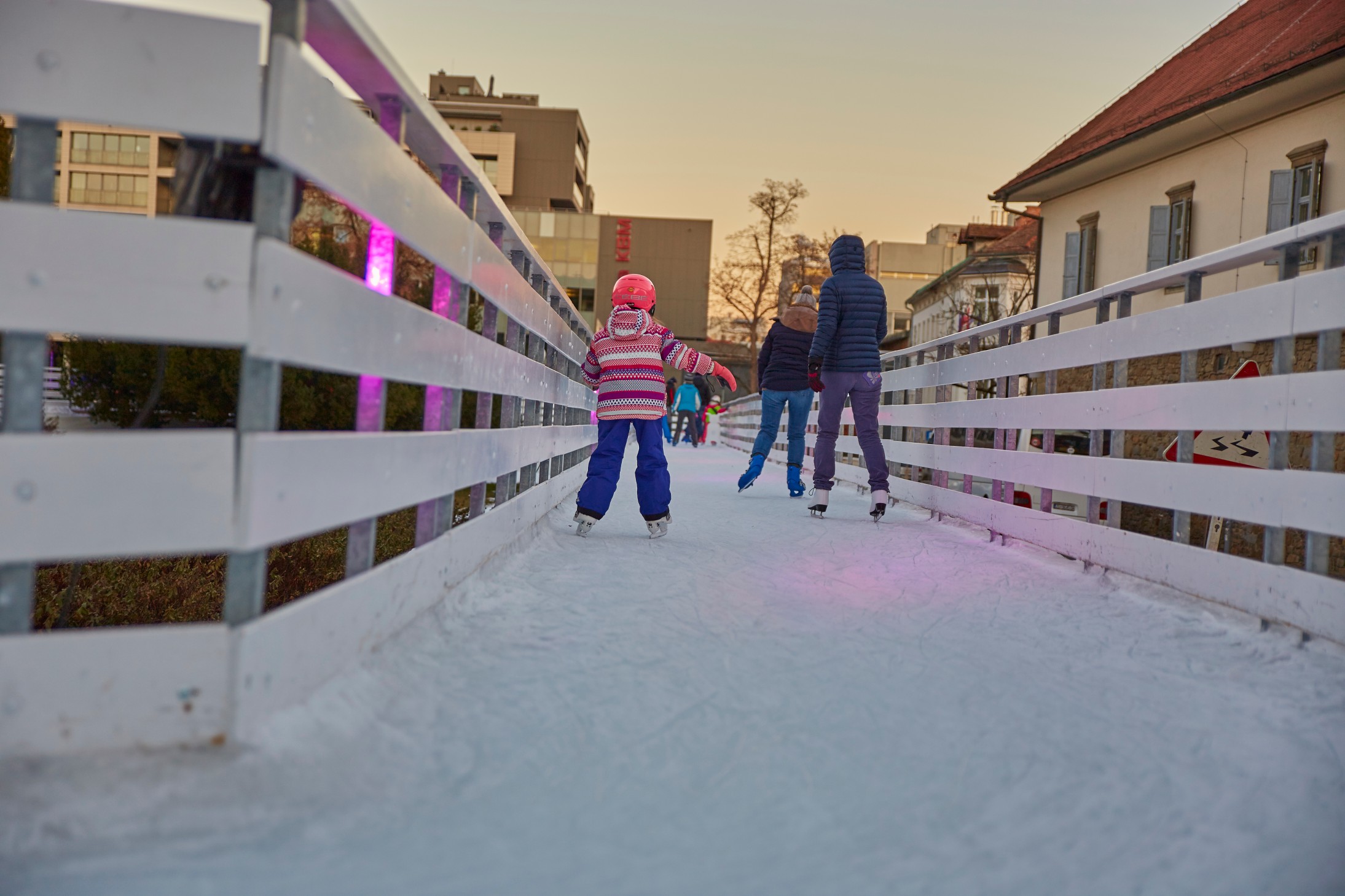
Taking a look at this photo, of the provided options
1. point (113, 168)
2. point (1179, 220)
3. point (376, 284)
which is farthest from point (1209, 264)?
point (113, 168)

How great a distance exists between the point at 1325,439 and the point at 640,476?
135 inches

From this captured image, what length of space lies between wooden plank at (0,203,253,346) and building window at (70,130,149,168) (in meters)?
88.3

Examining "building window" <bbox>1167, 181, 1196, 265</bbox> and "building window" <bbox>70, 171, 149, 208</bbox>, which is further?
"building window" <bbox>70, 171, 149, 208</bbox>

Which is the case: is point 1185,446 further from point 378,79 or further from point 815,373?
point 815,373

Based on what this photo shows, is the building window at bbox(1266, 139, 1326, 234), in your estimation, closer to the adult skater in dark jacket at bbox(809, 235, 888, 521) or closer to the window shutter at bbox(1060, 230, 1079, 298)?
the window shutter at bbox(1060, 230, 1079, 298)

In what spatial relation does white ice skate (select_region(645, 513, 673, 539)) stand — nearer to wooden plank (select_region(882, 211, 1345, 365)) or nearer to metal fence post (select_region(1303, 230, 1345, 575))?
wooden plank (select_region(882, 211, 1345, 365))

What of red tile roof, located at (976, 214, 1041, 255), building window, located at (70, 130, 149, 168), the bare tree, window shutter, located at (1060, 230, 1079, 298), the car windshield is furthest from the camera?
building window, located at (70, 130, 149, 168)

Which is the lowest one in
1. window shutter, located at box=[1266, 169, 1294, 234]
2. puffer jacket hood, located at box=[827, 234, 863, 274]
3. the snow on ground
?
the snow on ground

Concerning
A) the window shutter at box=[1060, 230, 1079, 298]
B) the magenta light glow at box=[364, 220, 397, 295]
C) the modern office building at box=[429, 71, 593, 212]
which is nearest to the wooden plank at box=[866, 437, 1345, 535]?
the magenta light glow at box=[364, 220, 397, 295]

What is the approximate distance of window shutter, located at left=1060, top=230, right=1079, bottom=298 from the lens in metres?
25.7

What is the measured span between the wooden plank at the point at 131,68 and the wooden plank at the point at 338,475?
61 centimetres

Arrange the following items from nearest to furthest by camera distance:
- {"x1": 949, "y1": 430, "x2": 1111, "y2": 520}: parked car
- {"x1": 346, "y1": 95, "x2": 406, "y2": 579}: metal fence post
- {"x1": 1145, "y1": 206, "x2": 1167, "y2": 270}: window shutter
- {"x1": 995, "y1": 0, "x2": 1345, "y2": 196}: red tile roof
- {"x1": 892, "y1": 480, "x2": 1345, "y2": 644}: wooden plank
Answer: {"x1": 346, "y1": 95, "x2": 406, "y2": 579}: metal fence post < {"x1": 892, "y1": 480, "x2": 1345, "y2": 644}: wooden plank < {"x1": 949, "y1": 430, "x2": 1111, "y2": 520}: parked car < {"x1": 995, "y1": 0, "x2": 1345, "y2": 196}: red tile roof < {"x1": 1145, "y1": 206, "x2": 1167, "y2": 270}: window shutter

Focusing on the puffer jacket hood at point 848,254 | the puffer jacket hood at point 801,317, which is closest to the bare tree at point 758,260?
the puffer jacket hood at point 801,317

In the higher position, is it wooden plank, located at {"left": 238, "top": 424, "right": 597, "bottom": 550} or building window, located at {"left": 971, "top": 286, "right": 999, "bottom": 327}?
building window, located at {"left": 971, "top": 286, "right": 999, "bottom": 327}
